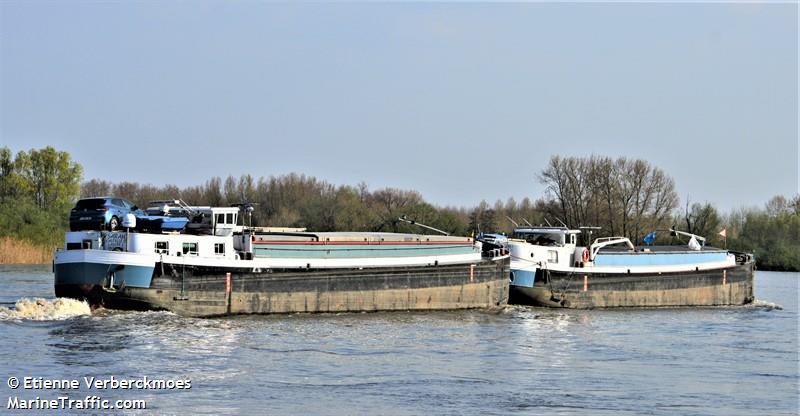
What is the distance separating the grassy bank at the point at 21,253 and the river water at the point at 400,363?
29119 millimetres

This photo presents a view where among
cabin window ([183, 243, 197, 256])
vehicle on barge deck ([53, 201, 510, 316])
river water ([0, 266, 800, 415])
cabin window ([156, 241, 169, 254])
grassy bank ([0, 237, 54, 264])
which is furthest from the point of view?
grassy bank ([0, 237, 54, 264])

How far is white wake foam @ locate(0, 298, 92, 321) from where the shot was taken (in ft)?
126

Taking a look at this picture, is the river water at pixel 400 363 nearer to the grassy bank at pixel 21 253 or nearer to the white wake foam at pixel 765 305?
the white wake foam at pixel 765 305

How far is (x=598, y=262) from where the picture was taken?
57.0 m

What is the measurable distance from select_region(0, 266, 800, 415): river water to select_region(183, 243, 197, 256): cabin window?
9.44 ft

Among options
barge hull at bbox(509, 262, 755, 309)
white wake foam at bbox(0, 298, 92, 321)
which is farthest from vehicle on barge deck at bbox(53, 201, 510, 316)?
barge hull at bbox(509, 262, 755, 309)

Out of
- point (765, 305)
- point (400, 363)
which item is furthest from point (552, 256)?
point (400, 363)

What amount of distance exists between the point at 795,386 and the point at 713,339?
11192 mm

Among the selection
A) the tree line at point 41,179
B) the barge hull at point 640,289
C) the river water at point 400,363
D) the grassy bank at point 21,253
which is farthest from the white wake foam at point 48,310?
the tree line at point 41,179

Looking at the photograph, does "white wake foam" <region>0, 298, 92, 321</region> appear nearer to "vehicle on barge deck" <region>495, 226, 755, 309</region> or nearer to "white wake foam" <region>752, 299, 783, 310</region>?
"vehicle on barge deck" <region>495, 226, 755, 309</region>

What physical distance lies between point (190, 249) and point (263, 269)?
10.3 feet

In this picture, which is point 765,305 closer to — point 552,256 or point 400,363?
point 552,256

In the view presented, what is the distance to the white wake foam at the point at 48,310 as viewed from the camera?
3847 cm

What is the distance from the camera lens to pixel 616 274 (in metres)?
57.5
